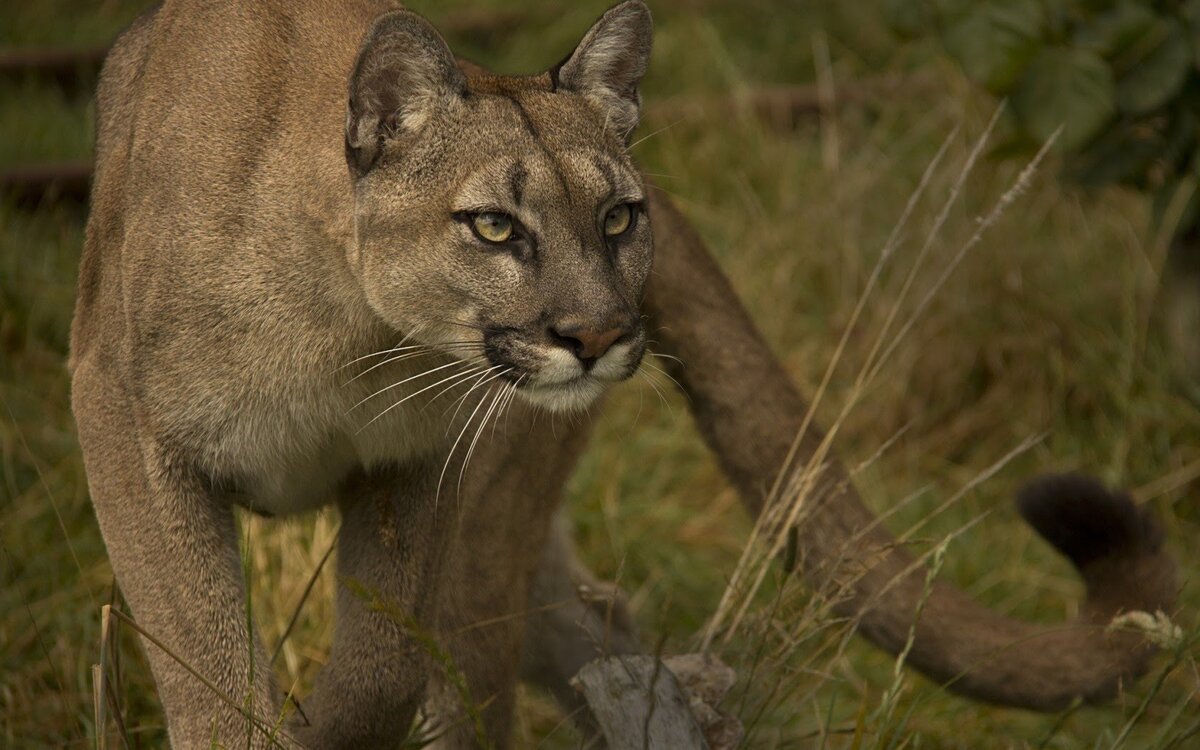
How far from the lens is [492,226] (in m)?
3.11

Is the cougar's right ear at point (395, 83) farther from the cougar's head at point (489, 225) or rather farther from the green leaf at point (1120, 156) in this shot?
the green leaf at point (1120, 156)

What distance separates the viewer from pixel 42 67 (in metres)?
8.49

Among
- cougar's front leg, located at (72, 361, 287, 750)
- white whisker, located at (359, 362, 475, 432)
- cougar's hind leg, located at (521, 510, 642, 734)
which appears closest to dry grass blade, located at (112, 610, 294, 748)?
cougar's front leg, located at (72, 361, 287, 750)

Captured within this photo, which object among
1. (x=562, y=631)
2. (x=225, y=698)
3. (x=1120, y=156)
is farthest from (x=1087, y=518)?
(x=225, y=698)

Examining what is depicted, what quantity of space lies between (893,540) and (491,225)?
1.48 meters

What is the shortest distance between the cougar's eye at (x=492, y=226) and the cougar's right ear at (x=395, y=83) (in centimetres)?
27

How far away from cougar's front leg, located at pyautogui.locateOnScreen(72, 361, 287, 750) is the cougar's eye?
81cm

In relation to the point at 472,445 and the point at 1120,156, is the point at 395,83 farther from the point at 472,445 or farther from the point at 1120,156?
the point at 1120,156

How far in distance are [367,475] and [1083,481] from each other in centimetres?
184

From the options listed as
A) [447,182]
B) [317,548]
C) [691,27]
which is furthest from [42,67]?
[447,182]

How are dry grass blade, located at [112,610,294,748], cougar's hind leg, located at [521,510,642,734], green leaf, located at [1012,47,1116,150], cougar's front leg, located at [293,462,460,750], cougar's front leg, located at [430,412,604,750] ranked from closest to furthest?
dry grass blade, located at [112,610,294,748] < cougar's front leg, located at [293,462,460,750] < cougar's front leg, located at [430,412,604,750] < cougar's hind leg, located at [521,510,642,734] < green leaf, located at [1012,47,1116,150]

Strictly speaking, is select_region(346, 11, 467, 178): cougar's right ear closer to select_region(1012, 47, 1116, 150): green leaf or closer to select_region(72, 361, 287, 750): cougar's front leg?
select_region(72, 361, 287, 750): cougar's front leg

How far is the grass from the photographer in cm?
455

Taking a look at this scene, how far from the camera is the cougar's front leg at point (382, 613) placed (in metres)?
3.35
